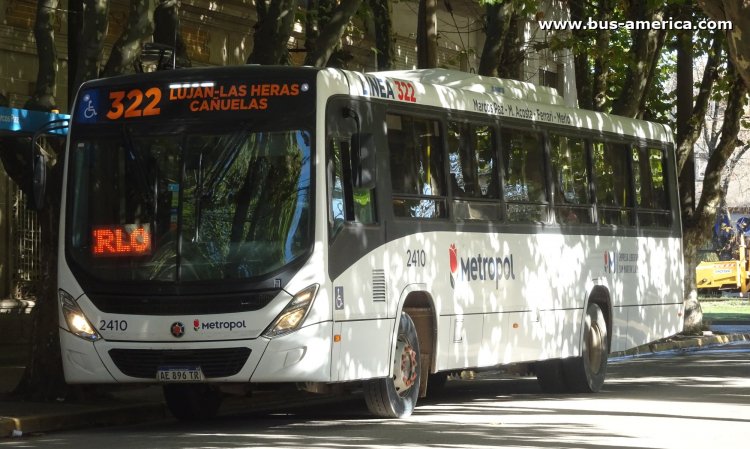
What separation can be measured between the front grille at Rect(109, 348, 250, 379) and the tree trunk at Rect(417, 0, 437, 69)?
934cm

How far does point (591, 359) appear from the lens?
17016mm

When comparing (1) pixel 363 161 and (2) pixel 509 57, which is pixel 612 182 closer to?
(2) pixel 509 57

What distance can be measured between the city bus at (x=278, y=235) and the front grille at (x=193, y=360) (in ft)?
0.05

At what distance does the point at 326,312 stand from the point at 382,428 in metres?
1.10

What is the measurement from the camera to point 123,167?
12.4m

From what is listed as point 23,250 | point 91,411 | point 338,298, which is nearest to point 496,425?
point 338,298

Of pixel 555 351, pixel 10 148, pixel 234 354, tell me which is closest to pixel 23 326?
pixel 10 148

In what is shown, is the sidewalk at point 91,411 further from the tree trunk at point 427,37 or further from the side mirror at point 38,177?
the tree trunk at point 427,37

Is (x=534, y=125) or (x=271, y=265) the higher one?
(x=534, y=125)

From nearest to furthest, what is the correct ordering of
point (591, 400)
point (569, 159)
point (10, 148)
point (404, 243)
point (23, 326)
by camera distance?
point (404, 243)
point (10, 148)
point (591, 400)
point (569, 159)
point (23, 326)

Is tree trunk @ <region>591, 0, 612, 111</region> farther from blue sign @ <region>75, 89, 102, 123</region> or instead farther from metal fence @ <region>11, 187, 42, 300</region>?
blue sign @ <region>75, 89, 102, 123</region>

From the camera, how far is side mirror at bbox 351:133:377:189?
12070mm

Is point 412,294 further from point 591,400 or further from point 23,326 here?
point 23,326

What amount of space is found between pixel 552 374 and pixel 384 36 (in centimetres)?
594
